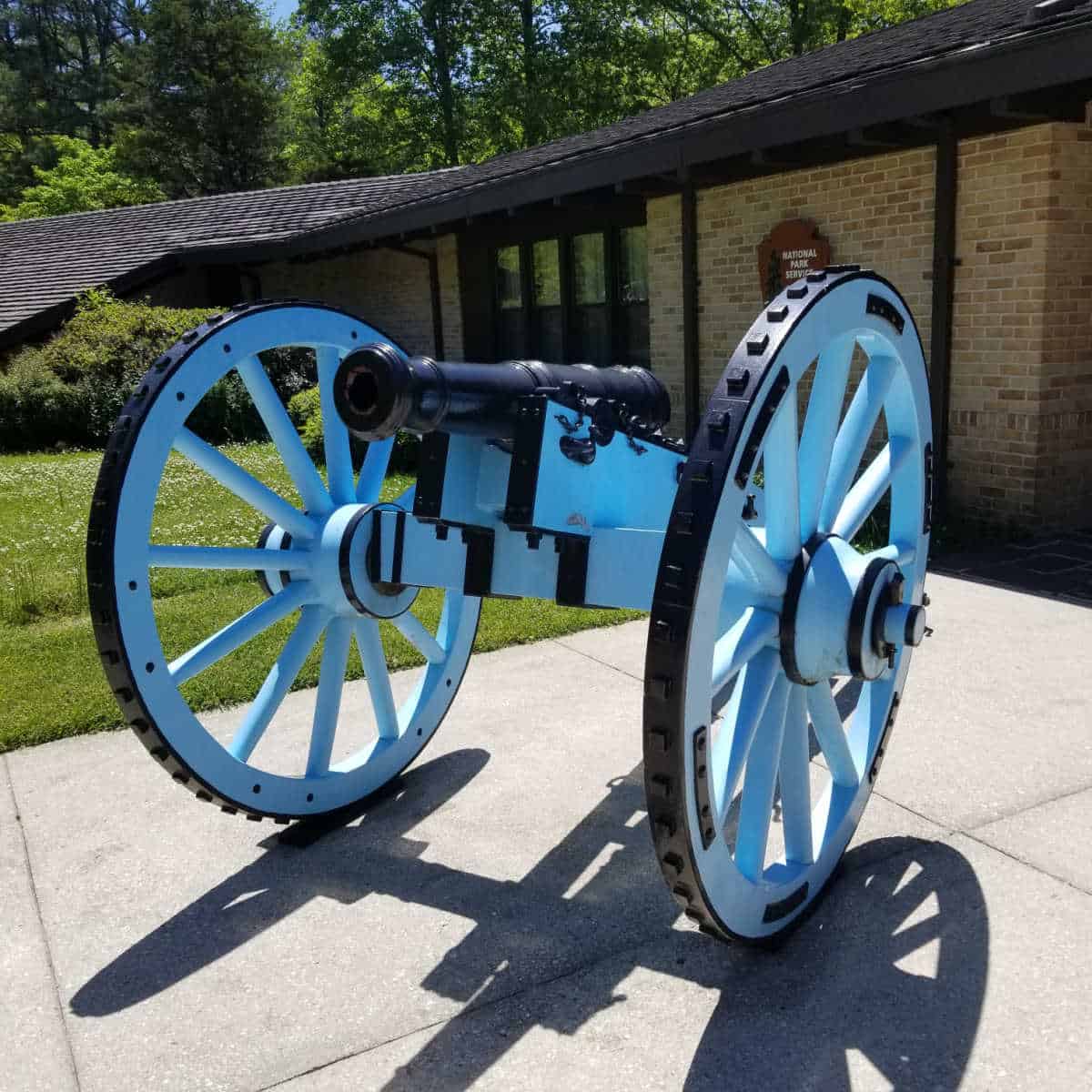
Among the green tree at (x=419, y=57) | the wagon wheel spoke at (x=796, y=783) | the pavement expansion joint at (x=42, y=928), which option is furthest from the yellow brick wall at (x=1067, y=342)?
the green tree at (x=419, y=57)

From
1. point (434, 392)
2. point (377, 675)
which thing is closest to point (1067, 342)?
point (377, 675)

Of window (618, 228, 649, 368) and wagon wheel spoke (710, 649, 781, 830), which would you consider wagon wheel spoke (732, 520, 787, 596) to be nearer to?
wagon wheel spoke (710, 649, 781, 830)

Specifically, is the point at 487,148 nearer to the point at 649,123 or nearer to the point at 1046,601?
the point at 649,123

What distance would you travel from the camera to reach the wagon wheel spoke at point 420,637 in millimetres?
3621

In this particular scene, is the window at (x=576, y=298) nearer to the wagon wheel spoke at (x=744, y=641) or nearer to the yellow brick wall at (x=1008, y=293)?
the yellow brick wall at (x=1008, y=293)

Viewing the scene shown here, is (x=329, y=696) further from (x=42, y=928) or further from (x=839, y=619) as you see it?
(x=839, y=619)

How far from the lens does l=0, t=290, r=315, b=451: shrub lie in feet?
47.3

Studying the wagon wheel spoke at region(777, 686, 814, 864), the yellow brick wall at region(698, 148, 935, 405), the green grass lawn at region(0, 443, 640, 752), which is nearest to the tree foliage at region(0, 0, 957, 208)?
the yellow brick wall at region(698, 148, 935, 405)

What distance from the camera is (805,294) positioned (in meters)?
2.20

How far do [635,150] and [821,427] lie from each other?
687 centimetres

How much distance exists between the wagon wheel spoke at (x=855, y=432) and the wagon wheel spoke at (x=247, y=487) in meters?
1.47

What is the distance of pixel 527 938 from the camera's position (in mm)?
2707

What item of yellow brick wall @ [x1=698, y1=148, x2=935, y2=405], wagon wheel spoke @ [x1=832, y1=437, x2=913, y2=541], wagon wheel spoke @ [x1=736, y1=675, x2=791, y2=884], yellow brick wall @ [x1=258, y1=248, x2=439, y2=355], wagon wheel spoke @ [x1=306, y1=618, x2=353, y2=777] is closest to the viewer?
wagon wheel spoke @ [x1=736, y1=675, x2=791, y2=884]

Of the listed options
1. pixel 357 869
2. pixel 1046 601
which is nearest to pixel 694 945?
pixel 357 869
